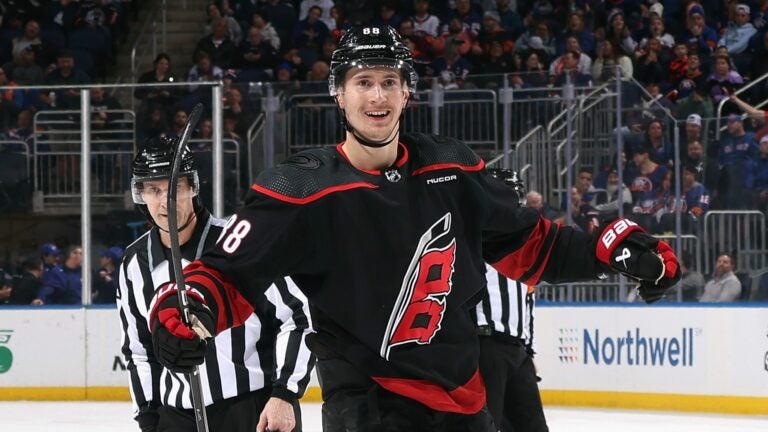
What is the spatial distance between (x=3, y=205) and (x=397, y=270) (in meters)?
7.52

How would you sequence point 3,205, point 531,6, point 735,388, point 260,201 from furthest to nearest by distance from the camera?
point 531,6 → point 3,205 → point 735,388 → point 260,201

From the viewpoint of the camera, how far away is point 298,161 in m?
3.05

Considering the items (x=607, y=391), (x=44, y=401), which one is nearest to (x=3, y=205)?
(x=44, y=401)

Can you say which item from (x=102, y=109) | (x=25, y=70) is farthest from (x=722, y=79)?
(x=25, y=70)

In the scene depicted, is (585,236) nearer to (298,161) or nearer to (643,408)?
(298,161)

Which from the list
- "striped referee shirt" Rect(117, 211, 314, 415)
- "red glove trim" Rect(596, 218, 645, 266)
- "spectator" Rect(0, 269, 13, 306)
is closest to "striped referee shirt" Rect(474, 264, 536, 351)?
"striped referee shirt" Rect(117, 211, 314, 415)

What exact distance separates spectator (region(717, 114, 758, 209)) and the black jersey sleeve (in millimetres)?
6350

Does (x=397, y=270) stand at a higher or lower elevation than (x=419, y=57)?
lower

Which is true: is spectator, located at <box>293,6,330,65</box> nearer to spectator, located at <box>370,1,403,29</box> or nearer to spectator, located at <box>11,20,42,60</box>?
spectator, located at <box>370,1,403,29</box>

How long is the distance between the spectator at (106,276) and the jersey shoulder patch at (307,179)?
7206 mm

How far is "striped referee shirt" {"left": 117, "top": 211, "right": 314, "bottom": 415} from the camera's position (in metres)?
4.08

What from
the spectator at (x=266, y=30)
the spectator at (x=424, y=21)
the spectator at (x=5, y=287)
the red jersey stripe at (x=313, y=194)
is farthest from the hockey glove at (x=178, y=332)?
the spectator at (x=266, y=30)

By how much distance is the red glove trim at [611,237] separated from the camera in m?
3.17

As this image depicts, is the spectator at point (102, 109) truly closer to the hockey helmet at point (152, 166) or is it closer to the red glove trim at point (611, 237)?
the hockey helmet at point (152, 166)
